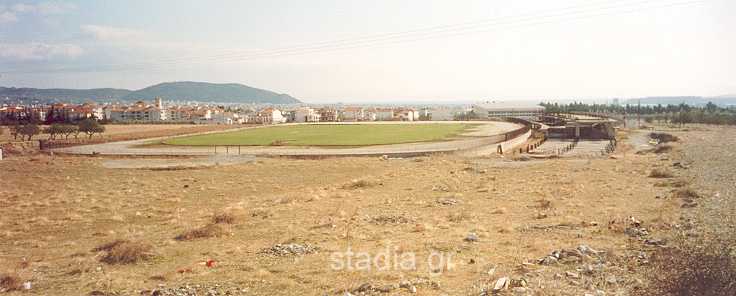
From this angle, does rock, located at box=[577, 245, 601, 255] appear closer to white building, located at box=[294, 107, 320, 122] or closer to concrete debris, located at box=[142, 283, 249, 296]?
concrete debris, located at box=[142, 283, 249, 296]

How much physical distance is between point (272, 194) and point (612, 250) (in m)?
15.7

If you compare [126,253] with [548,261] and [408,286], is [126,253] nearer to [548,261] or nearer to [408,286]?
[408,286]

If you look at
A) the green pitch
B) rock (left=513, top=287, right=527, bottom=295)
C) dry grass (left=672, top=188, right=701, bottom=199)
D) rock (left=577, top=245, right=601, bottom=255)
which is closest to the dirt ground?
rock (left=513, top=287, right=527, bottom=295)

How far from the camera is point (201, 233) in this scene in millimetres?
14250

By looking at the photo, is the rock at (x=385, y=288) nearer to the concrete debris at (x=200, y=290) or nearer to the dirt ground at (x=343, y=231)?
the dirt ground at (x=343, y=231)

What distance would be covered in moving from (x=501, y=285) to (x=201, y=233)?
8.49 meters

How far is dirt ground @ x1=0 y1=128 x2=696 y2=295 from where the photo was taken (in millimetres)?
9867

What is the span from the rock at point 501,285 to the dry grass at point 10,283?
870cm

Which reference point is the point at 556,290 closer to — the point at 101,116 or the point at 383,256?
the point at 383,256

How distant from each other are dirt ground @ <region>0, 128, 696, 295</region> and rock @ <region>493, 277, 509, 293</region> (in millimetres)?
126

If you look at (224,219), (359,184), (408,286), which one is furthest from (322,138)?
(408,286)

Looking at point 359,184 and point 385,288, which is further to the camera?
point 359,184

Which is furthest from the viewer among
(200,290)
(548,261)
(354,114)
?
(354,114)

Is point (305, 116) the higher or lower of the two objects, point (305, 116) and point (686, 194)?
the higher
